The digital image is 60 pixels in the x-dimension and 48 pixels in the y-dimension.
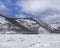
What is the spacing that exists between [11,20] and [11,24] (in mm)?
1076

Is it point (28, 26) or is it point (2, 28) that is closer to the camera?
point (2, 28)

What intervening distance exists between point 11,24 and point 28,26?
5.12 metres

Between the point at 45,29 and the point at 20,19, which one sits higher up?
the point at 20,19

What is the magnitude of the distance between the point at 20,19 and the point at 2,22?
5030 millimetres

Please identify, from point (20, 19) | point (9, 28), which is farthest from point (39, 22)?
point (9, 28)

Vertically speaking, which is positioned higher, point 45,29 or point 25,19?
point 25,19

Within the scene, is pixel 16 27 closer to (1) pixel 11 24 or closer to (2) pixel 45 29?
(1) pixel 11 24

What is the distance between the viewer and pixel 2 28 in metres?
44.3

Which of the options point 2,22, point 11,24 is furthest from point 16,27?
point 2,22

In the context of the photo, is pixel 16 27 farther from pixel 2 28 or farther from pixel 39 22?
pixel 39 22

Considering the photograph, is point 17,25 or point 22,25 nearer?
point 17,25

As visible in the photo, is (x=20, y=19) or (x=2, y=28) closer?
(x=2, y=28)

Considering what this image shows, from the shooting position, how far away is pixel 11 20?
1774 inches

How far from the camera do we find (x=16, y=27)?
44.5 metres
